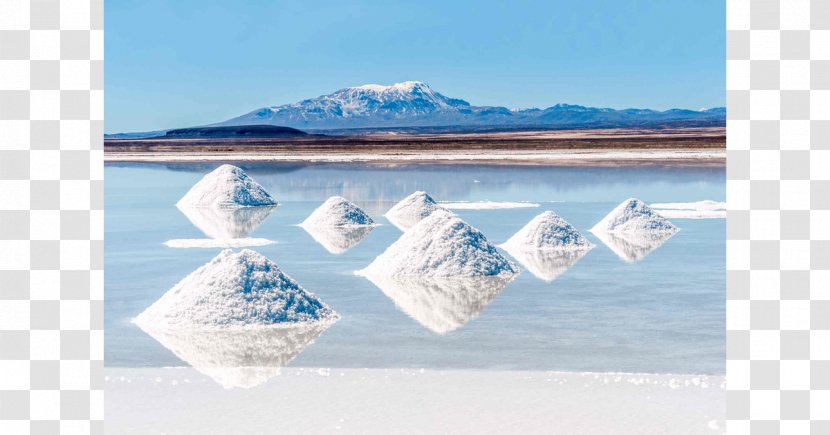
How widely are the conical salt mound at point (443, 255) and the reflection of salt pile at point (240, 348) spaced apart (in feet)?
7.57

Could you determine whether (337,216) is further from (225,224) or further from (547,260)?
(547,260)

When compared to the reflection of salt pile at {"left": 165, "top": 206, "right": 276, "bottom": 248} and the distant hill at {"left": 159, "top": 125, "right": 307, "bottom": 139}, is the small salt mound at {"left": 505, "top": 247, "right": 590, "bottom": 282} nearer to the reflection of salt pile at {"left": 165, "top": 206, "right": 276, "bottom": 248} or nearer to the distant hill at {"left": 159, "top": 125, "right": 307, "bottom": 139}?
the reflection of salt pile at {"left": 165, "top": 206, "right": 276, "bottom": 248}

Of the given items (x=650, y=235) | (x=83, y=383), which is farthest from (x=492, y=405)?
(x=650, y=235)

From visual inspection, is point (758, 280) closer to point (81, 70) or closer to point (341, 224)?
point (81, 70)

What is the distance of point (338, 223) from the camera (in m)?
14.6

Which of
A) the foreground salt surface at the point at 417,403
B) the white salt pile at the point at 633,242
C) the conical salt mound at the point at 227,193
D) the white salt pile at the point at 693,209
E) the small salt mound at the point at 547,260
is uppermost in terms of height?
the conical salt mound at the point at 227,193

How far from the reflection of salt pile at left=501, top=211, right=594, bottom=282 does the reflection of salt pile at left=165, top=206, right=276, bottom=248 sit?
321 centimetres

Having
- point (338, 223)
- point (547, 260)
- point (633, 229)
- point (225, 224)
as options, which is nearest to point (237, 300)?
point (547, 260)

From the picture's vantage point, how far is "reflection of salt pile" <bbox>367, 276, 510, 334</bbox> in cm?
788

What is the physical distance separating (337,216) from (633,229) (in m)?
4.14

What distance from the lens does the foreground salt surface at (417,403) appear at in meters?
5.30

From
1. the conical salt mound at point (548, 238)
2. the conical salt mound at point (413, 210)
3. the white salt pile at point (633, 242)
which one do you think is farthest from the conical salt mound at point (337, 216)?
the white salt pile at point (633, 242)

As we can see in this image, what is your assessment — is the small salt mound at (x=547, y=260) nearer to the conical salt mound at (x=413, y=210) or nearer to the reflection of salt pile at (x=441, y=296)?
the reflection of salt pile at (x=441, y=296)

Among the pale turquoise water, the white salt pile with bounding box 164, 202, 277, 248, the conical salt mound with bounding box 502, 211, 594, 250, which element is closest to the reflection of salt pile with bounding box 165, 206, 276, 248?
the white salt pile with bounding box 164, 202, 277, 248
